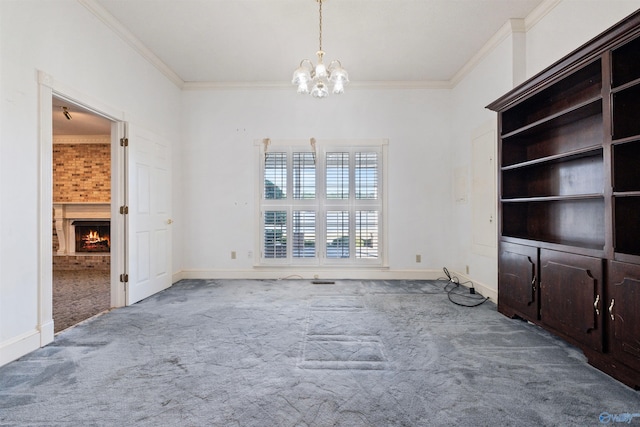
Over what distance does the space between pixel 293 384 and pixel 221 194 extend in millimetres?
3440

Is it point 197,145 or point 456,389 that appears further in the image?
point 197,145

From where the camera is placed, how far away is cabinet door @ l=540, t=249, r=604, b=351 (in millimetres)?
2035

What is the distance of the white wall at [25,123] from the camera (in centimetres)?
212

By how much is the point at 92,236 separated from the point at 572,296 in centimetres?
762

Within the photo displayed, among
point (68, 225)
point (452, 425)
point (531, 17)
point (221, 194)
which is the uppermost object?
point (531, 17)

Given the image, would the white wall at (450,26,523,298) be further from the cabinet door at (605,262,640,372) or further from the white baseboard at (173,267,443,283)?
the cabinet door at (605,262,640,372)

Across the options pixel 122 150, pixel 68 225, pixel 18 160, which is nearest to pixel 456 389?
pixel 18 160

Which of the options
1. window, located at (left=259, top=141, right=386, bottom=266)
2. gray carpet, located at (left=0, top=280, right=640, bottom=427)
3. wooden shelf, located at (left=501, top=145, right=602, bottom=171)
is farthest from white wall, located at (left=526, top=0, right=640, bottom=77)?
gray carpet, located at (left=0, top=280, right=640, bottom=427)

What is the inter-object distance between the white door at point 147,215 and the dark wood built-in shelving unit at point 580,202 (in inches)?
156

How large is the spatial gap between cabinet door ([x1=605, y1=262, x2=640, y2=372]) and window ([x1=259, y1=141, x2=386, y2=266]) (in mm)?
2915

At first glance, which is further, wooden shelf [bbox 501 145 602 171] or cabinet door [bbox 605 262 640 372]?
wooden shelf [bbox 501 145 602 171]

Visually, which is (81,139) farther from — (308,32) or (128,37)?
(308,32)

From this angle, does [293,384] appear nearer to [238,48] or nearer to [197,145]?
[238,48]

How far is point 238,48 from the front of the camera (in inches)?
146
